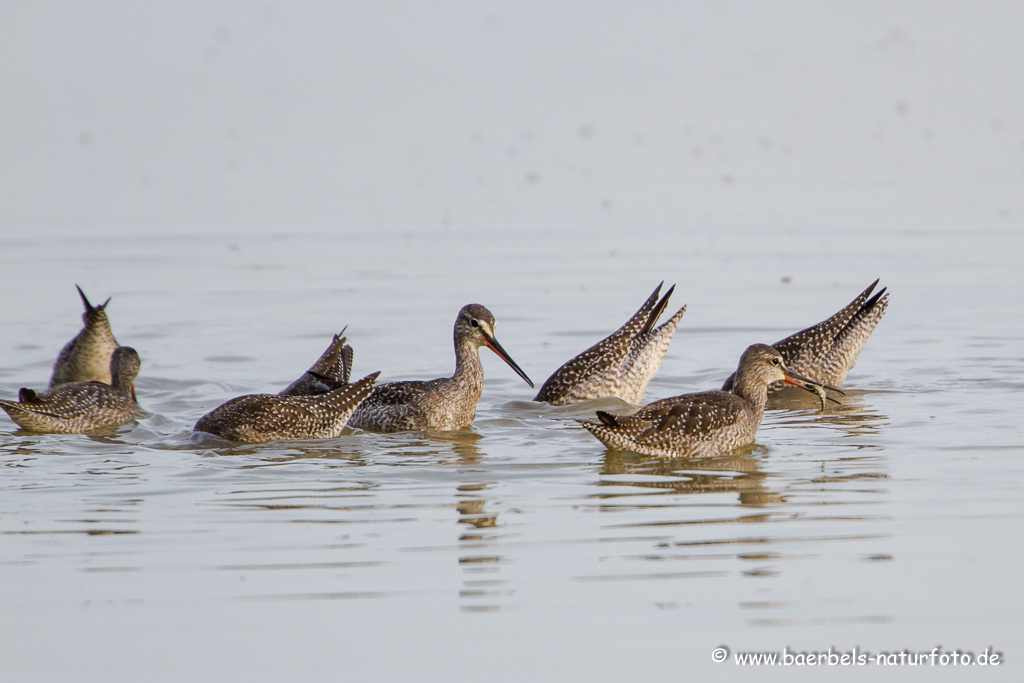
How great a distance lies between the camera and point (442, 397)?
33.4ft

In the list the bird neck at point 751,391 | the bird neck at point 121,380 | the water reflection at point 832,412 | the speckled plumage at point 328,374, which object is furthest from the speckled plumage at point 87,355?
the water reflection at point 832,412

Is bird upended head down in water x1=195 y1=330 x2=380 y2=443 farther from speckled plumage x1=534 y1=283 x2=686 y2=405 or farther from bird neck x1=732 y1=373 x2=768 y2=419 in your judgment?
bird neck x1=732 y1=373 x2=768 y2=419

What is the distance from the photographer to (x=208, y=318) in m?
14.0

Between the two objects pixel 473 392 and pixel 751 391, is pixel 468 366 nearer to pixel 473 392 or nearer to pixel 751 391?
pixel 473 392

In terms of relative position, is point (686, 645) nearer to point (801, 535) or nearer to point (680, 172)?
point (801, 535)

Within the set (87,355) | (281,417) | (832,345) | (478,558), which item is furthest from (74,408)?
(832,345)

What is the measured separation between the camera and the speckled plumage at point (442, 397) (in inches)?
399

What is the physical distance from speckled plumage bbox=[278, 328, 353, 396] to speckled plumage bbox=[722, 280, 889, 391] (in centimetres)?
323

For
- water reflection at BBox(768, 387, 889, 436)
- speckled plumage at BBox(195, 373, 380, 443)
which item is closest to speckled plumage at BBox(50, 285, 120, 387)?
speckled plumage at BBox(195, 373, 380, 443)

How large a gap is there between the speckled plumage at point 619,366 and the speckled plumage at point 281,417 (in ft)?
6.15

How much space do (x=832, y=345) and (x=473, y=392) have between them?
2940 mm

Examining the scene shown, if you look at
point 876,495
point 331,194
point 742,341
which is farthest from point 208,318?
point 876,495

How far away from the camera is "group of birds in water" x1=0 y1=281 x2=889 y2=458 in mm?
9031

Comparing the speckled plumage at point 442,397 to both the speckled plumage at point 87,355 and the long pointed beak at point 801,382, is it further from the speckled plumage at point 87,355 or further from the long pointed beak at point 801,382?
the speckled plumage at point 87,355
